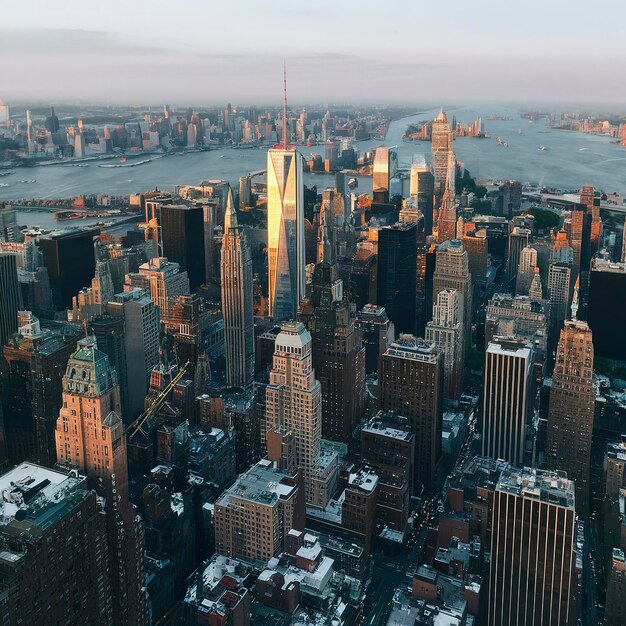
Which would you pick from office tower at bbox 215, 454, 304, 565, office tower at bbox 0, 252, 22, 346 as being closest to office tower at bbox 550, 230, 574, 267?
office tower at bbox 215, 454, 304, 565

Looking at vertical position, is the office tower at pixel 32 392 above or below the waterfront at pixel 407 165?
below

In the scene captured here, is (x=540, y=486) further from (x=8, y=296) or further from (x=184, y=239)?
(x=184, y=239)

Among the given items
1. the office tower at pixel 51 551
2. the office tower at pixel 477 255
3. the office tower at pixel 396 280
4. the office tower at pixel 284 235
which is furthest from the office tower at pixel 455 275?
the office tower at pixel 51 551

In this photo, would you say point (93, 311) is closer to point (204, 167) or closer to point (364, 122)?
point (204, 167)

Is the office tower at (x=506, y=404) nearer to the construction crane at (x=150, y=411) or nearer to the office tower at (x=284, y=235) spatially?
the construction crane at (x=150, y=411)

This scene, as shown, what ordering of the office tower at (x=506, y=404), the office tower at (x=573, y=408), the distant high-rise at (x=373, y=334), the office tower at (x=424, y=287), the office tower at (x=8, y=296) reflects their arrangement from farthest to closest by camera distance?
the office tower at (x=424, y=287), the distant high-rise at (x=373, y=334), the office tower at (x=8, y=296), the office tower at (x=506, y=404), the office tower at (x=573, y=408)

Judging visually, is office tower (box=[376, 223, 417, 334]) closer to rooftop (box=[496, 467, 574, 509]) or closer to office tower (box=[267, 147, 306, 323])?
office tower (box=[267, 147, 306, 323])

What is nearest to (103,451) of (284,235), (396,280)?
(284,235)
